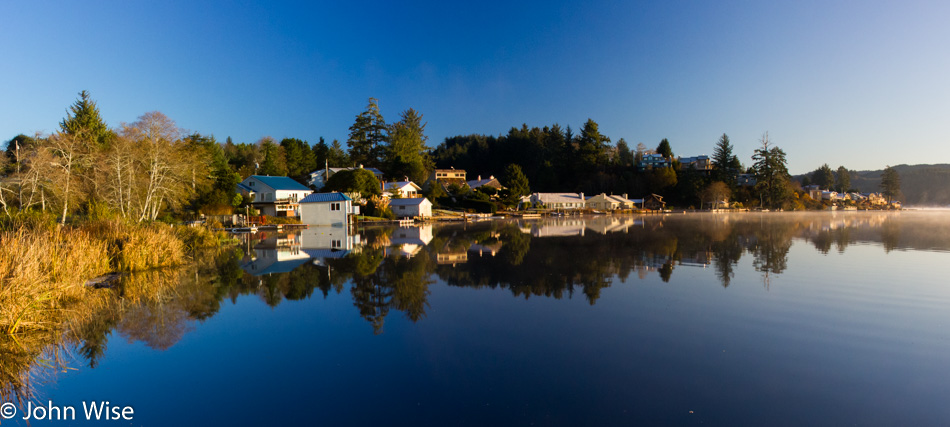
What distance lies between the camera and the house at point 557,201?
74.9 metres

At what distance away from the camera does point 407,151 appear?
3027 inches

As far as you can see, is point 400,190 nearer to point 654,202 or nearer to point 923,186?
point 654,202

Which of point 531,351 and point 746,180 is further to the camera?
point 746,180

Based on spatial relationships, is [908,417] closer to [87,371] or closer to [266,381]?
[266,381]

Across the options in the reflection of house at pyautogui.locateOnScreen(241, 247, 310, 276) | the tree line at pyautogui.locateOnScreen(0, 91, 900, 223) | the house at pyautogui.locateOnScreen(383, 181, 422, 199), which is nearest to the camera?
the reflection of house at pyautogui.locateOnScreen(241, 247, 310, 276)

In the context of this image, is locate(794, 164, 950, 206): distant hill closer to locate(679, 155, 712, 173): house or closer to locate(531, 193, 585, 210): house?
locate(679, 155, 712, 173): house

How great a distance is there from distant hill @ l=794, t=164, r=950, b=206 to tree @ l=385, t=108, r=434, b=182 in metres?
125

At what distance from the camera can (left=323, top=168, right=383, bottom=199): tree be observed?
4978 cm

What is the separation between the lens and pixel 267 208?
43812 mm

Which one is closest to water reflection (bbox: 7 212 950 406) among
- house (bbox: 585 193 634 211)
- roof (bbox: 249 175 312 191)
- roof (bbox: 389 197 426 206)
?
roof (bbox: 249 175 312 191)

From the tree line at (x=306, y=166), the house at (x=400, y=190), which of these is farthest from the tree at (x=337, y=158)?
the house at (x=400, y=190)

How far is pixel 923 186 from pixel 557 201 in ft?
458

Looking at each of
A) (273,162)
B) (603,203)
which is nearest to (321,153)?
(273,162)

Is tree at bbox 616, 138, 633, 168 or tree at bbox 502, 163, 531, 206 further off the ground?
tree at bbox 616, 138, 633, 168
